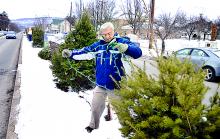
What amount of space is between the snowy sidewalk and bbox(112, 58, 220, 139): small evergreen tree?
1.69 meters

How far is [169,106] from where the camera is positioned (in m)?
2.84

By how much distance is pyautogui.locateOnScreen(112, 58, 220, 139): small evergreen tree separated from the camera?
269 centimetres

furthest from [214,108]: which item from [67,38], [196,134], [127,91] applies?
[67,38]

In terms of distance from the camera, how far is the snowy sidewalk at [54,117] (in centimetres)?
531

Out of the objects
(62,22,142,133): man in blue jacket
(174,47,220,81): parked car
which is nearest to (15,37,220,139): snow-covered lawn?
(62,22,142,133): man in blue jacket

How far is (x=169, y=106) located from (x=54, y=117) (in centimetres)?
387

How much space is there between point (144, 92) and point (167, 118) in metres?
0.40

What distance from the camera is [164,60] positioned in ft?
9.87

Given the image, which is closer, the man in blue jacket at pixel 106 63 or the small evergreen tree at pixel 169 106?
the small evergreen tree at pixel 169 106

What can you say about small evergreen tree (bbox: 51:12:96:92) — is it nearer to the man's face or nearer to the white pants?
the white pants

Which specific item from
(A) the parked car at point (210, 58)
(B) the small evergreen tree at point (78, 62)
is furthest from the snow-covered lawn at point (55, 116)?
(A) the parked car at point (210, 58)

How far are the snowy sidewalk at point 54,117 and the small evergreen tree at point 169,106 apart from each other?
1.69m

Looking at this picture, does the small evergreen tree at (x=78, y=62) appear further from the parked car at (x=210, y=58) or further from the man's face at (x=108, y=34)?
the parked car at (x=210, y=58)

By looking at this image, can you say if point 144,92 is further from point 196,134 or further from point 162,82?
point 196,134
